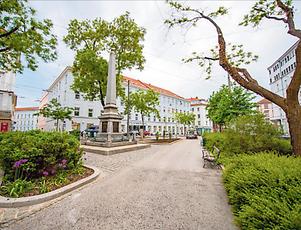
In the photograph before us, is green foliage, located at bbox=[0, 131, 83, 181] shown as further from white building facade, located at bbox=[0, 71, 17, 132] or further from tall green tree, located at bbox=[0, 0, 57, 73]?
white building facade, located at bbox=[0, 71, 17, 132]

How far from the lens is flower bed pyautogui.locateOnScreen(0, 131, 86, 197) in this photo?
4164mm

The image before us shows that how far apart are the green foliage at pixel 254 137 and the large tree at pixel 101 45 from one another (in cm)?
1379

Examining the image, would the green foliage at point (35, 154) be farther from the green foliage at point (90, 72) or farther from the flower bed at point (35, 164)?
the green foliage at point (90, 72)

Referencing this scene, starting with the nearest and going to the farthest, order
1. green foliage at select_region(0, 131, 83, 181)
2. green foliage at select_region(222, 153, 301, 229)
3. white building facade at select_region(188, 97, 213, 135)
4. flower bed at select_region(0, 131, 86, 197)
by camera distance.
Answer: green foliage at select_region(222, 153, 301, 229)
flower bed at select_region(0, 131, 86, 197)
green foliage at select_region(0, 131, 83, 181)
white building facade at select_region(188, 97, 213, 135)

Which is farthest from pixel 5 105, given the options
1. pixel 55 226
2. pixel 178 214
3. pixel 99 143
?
pixel 178 214

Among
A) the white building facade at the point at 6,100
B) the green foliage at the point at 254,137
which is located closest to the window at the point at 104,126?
the green foliage at the point at 254,137

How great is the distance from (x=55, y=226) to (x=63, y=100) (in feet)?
110

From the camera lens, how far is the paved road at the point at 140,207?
2916mm

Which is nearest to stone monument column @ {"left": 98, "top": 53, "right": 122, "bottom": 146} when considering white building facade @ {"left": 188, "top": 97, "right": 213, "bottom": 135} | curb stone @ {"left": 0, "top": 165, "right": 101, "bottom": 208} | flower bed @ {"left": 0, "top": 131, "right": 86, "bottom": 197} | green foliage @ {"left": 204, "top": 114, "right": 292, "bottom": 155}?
flower bed @ {"left": 0, "top": 131, "right": 86, "bottom": 197}

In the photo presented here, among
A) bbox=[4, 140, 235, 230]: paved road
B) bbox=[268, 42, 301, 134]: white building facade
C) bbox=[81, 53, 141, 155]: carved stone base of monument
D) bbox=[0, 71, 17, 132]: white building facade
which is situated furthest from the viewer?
bbox=[268, 42, 301, 134]: white building facade

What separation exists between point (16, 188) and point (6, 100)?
60.9ft

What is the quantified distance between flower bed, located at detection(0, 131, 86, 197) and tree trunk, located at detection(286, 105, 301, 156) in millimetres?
7950

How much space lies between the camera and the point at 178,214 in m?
3.27

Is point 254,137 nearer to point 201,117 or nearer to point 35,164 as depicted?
point 35,164
